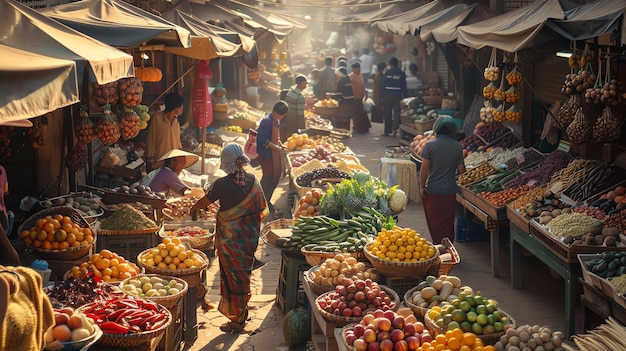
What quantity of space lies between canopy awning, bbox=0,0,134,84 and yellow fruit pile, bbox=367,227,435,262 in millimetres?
2733

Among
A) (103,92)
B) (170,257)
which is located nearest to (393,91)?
(103,92)

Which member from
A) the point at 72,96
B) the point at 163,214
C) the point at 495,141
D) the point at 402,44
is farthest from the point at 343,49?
the point at 72,96

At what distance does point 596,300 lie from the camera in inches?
290

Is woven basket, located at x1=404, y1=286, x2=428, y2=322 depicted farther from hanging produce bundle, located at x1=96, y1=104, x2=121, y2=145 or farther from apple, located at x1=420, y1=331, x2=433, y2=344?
hanging produce bundle, located at x1=96, y1=104, x2=121, y2=145

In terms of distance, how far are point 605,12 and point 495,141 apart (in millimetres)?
5568

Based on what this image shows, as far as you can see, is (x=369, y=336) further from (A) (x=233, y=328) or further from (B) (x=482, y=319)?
(A) (x=233, y=328)

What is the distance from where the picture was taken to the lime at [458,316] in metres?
6.09

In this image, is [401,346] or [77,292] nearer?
[401,346]

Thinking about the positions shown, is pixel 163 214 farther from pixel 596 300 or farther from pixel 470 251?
pixel 596 300

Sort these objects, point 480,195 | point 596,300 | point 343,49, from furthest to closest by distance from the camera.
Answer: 1. point 343,49
2. point 480,195
3. point 596,300

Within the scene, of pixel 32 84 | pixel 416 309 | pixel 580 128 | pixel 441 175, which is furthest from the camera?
pixel 441 175

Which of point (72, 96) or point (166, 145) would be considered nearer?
point (72, 96)

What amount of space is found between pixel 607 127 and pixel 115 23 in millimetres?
5172

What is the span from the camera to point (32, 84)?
559 cm
